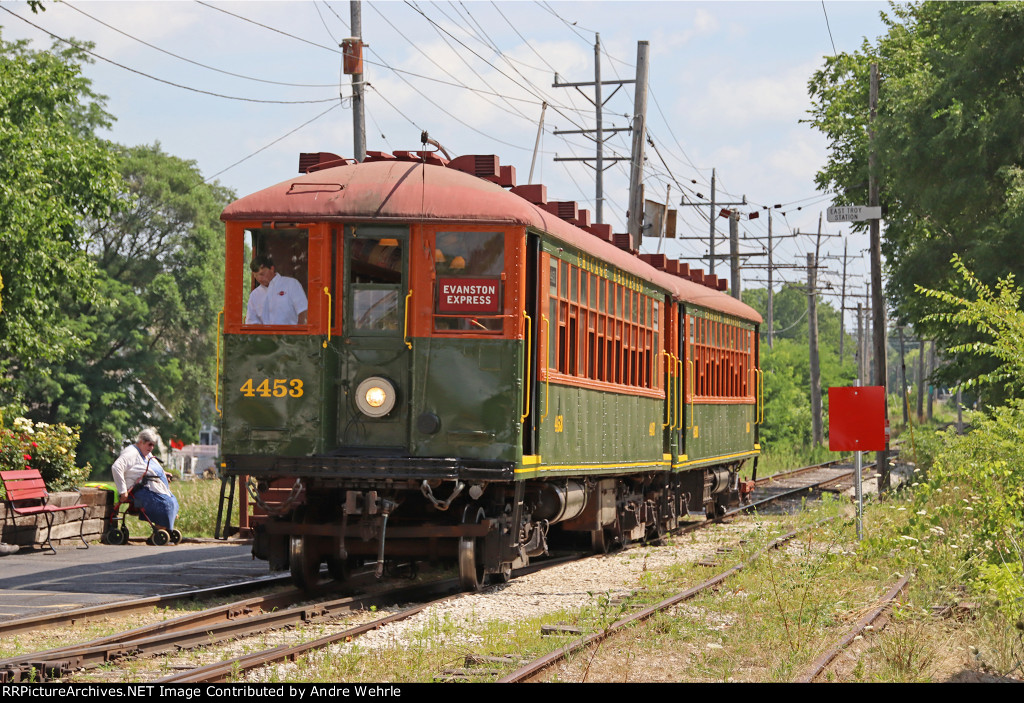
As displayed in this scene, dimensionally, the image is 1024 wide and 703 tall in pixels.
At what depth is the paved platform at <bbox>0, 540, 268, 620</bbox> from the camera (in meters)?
11.3

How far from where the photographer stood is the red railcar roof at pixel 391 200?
11461 mm

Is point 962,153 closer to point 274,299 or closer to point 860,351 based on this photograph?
point 274,299

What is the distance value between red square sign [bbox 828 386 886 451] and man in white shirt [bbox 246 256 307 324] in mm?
6827

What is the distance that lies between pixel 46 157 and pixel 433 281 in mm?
21025

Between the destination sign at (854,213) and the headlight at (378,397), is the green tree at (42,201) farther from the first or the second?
the headlight at (378,397)

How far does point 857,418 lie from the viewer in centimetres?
1557

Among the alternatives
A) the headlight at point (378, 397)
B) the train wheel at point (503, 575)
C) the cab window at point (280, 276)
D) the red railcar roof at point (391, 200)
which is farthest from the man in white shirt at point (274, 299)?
the train wheel at point (503, 575)

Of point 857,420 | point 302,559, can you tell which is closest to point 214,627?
point 302,559

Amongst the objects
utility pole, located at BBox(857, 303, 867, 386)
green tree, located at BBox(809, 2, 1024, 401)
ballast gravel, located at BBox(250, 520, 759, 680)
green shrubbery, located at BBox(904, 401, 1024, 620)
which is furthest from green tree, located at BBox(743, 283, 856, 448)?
green shrubbery, located at BBox(904, 401, 1024, 620)

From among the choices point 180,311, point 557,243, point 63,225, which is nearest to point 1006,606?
point 557,243

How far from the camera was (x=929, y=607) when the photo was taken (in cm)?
1055

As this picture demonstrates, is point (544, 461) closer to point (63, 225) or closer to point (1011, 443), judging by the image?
point (1011, 443)

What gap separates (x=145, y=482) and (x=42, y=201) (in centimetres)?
1497

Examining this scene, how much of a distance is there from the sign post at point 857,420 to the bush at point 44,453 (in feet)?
33.0
